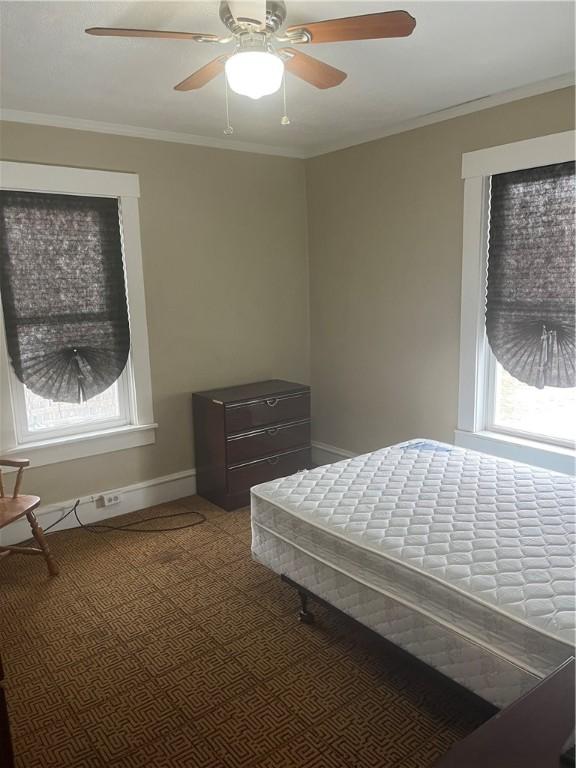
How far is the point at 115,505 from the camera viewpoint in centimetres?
359

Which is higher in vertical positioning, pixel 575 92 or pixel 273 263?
pixel 575 92

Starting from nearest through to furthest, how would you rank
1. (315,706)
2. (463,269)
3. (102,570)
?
(315,706), (102,570), (463,269)

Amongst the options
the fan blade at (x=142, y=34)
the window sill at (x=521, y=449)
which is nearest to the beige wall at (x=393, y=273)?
the window sill at (x=521, y=449)

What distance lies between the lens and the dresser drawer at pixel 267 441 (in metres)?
3.61

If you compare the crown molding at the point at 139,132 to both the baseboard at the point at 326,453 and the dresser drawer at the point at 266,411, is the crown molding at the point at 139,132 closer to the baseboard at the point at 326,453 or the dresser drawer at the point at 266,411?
the dresser drawer at the point at 266,411

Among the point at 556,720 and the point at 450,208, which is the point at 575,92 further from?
the point at 556,720

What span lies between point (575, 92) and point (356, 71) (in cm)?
108

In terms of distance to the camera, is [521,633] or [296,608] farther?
[296,608]

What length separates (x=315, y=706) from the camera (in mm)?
1955

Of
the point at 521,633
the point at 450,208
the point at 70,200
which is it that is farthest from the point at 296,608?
the point at 70,200

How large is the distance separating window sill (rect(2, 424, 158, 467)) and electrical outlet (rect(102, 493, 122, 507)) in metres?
0.29

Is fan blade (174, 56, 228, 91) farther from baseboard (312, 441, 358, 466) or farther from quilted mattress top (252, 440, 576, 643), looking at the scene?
baseboard (312, 441, 358, 466)

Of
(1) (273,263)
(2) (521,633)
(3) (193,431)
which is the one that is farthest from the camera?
(1) (273,263)

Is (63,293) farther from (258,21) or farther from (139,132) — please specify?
(258,21)
